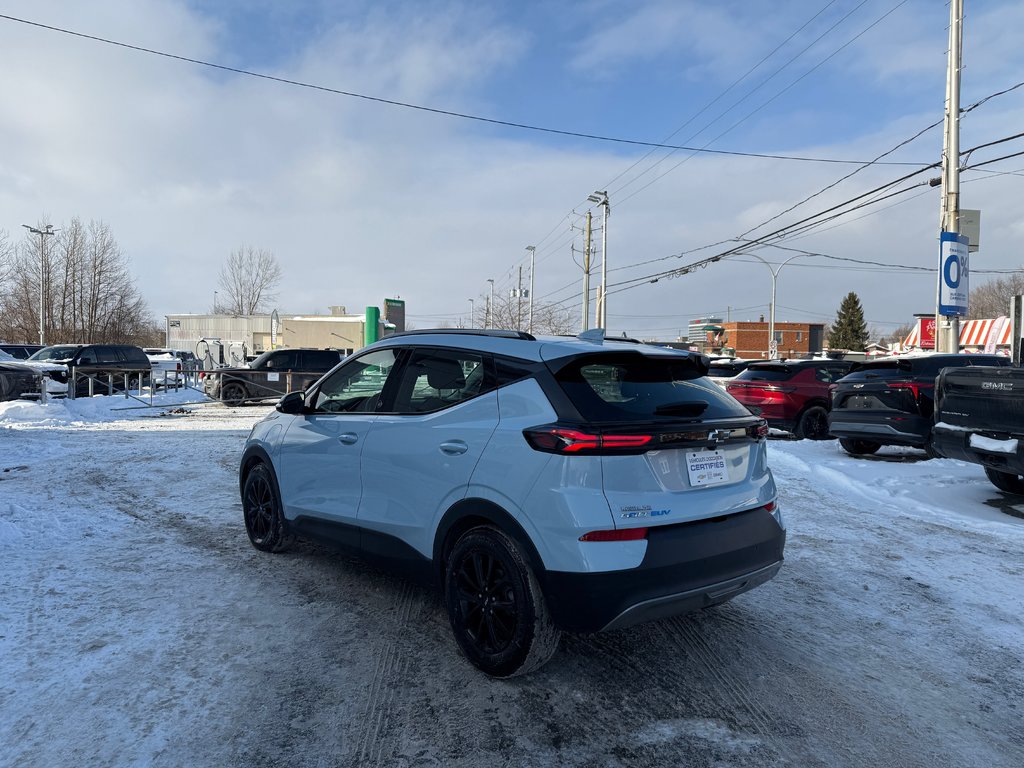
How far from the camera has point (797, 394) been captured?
13.2 meters

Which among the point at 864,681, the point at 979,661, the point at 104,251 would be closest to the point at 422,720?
the point at 864,681

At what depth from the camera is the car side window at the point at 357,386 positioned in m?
4.38

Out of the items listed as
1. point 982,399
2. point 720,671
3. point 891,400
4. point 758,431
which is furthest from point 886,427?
point 720,671

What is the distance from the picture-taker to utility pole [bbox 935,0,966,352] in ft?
50.4

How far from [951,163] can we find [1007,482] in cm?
1061

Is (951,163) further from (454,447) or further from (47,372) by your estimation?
(47,372)

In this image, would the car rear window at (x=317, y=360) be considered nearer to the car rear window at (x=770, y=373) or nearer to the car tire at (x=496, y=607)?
the car rear window at (x=770, y=373)

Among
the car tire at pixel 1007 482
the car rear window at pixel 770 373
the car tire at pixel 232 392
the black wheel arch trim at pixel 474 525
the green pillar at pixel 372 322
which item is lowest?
the car tire at pixel 1007 482

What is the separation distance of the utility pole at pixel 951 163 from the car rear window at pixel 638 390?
14.4 metres

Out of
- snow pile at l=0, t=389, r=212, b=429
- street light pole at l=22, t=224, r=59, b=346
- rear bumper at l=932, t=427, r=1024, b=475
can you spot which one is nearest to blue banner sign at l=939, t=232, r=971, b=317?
rear bumper at l=932, t=427, r=1024, b=475

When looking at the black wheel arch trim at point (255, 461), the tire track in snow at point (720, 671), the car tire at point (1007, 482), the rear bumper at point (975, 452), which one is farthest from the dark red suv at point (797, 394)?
the black wheel arch trim at point (255, 461)

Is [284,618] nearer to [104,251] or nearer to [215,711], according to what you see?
[215,711]

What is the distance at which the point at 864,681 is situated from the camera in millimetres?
3414

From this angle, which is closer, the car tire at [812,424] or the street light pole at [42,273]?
the car tire at [812,424]
